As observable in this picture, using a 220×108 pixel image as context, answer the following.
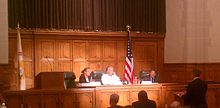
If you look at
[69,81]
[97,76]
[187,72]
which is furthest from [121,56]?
[69,81]

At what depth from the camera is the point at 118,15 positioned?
14297 mm

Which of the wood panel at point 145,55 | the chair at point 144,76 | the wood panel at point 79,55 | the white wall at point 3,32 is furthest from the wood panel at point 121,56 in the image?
the white wall at point 3,32

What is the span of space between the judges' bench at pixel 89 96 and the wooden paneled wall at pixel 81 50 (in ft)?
10.2

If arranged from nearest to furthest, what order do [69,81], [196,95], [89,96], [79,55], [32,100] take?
[196,95] < [32,100] < [89,96] < [69,81] < [79,55]

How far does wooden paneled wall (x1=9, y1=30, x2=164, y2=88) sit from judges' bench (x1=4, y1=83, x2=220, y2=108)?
312 cm

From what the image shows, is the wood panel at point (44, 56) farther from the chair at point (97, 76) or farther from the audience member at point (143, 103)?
the audience member at point (143, 103)

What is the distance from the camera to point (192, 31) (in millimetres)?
14789

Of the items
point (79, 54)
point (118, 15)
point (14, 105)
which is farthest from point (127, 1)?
point (14, 105)

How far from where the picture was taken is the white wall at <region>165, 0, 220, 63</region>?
14672mm

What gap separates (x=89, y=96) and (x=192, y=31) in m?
5.89

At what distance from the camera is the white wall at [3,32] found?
40.8 ft

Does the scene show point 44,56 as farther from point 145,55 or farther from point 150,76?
point 145,55

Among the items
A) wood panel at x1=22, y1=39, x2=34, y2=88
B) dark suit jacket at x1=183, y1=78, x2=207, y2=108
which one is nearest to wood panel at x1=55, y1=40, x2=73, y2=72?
wood panel at x1=22, y1=39, x2=34, y2=88

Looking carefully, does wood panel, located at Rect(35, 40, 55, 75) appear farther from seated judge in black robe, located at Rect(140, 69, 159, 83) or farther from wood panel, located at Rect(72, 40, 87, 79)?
seated judge in black robe, located at Rect(140, 69, 159, 83)
